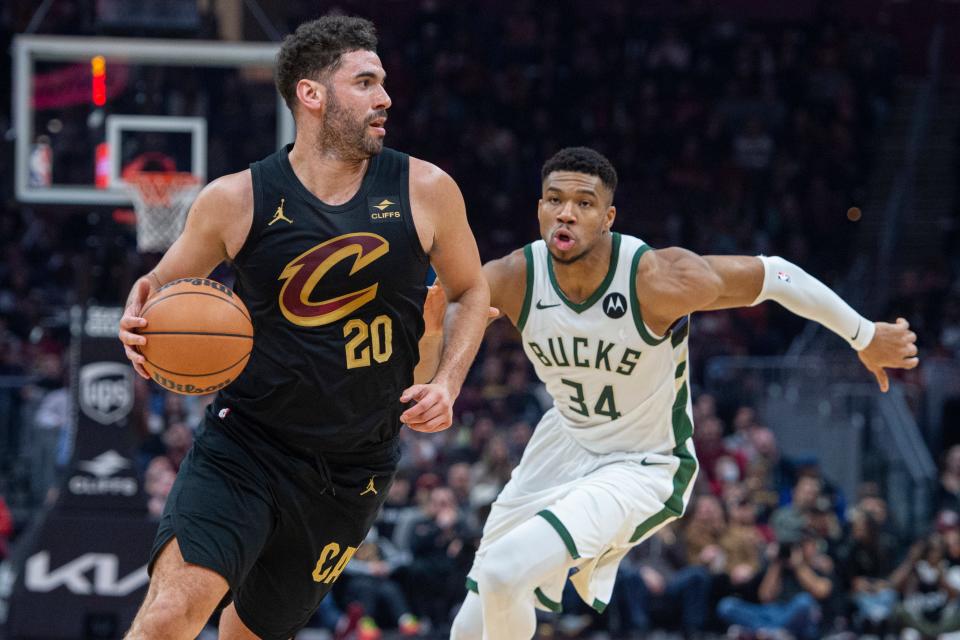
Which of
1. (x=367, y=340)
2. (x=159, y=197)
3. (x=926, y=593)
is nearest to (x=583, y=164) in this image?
(x=367, y=340)

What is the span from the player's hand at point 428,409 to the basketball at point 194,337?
1.93 feet

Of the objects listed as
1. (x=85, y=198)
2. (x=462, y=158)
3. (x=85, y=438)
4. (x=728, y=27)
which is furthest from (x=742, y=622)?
(x=728, y=27)

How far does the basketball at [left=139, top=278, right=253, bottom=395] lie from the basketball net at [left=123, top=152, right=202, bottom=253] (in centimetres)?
588

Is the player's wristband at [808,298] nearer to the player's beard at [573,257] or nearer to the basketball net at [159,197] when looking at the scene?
the player's beard at [573,257]

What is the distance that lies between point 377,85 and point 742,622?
817cm

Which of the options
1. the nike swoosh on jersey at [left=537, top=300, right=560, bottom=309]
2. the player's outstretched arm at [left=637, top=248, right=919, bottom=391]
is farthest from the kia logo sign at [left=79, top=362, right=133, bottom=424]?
the player's outstretched arm at [left=637, top=248, right=919, bottom=391]

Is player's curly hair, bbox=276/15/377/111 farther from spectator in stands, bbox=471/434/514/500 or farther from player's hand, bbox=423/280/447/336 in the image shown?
spectator in stands, bbox=471/434/514/500

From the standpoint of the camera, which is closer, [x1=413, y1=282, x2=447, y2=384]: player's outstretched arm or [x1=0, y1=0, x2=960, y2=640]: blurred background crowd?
[x1=413, y1=282, x2=447, y2=384]: player's outstretched arm

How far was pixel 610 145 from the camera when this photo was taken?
65.3 feet

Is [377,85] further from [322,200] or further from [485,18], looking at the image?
[485,18]

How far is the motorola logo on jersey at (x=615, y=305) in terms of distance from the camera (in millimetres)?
5840

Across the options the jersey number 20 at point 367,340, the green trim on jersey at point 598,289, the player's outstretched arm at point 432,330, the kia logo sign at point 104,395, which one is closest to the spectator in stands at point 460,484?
the kia logo sign at point 104,395

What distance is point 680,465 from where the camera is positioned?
6.03 m

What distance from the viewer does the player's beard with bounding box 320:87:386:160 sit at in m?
4.53
